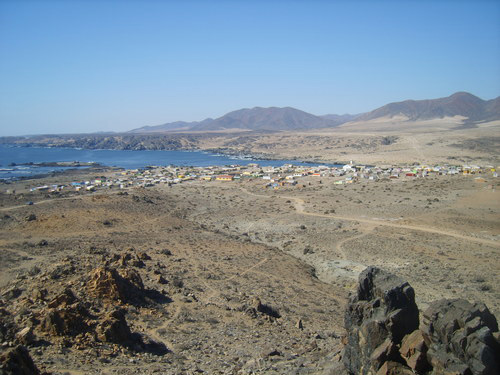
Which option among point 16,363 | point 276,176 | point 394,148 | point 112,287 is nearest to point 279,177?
point 276,176

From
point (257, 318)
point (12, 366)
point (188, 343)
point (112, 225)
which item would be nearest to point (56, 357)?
point (12, 366)

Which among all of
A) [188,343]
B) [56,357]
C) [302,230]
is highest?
[56,357]

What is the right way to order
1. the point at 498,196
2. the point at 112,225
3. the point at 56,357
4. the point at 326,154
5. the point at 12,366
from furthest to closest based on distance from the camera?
the point at 326,154 < the point at 498,196 < the point at 112,225 < the point at 56,357 < the point at 12,366

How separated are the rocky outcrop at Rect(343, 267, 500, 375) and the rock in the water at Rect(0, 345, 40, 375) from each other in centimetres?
696

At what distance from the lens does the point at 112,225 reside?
3362cm

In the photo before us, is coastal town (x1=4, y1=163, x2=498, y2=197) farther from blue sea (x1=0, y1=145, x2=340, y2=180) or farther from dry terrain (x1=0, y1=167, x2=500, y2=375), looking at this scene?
blue sea (x1=0, y1=145, x2=340, y2=180)

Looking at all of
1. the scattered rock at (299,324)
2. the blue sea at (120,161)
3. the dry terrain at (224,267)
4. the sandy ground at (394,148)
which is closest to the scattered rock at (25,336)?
the dry terrain at (224,267)

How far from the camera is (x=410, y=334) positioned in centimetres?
845

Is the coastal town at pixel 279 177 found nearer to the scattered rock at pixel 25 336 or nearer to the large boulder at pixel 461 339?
the scattered rock at pixel 25 336

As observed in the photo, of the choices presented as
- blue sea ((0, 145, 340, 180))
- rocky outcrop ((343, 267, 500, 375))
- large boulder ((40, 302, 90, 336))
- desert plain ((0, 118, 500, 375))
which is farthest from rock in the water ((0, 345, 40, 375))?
blue sea ((0, 145, 340, 180))

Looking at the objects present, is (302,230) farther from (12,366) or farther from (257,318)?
(12,366)

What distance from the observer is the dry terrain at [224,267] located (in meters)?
11.4

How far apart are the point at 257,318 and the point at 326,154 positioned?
388ft

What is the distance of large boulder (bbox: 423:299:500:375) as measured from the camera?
6.75 metres
